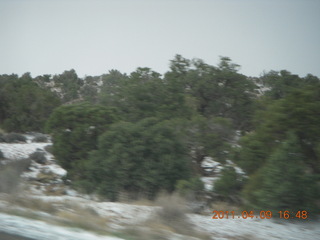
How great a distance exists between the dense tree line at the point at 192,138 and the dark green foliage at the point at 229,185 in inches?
1.5

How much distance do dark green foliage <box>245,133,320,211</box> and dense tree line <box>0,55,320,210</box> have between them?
3cm

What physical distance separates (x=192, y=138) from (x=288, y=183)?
8.92 m

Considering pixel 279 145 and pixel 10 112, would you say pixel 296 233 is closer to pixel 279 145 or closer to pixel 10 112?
pixel 279 145

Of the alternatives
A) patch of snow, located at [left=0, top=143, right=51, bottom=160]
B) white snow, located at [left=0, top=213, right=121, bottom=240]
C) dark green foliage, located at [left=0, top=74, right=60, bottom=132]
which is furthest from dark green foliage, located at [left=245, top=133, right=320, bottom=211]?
dark green foliage, located at [left=0, top=74, right=60, bottom=132]

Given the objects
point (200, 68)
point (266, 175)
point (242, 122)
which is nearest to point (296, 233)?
point (266, 175)

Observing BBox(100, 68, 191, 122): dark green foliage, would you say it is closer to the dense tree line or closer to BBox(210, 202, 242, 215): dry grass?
the dense tree line

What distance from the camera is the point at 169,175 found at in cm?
1421

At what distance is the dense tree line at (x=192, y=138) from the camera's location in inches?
385

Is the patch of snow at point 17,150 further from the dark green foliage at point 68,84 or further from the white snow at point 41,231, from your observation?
the dark green foliage at point 68,84

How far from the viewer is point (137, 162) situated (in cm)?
1433

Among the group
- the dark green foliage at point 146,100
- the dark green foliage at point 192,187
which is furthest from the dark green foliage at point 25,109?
the dark green foliage at point 192,187

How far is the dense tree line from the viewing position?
32.1ft

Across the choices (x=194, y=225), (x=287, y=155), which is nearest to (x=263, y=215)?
(x=287, y=155)

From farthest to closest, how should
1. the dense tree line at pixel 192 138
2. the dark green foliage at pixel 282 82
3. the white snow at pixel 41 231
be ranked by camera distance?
1. the dark green foliage at pixel 282 82
2. the dense tree line at pixel 192 138
3. the white snow at pixel 41 231
